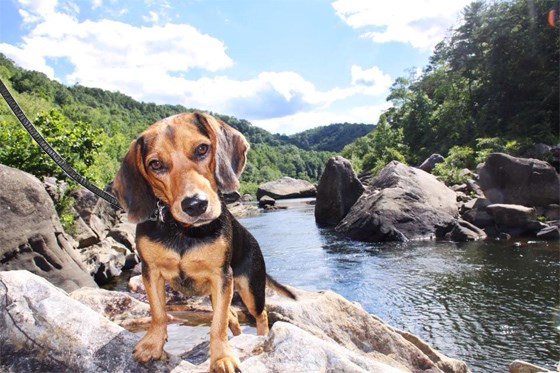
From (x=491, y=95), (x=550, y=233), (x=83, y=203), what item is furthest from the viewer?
(x=491, y=95)

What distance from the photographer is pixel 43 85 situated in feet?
325

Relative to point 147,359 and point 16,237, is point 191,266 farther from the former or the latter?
point 16,237

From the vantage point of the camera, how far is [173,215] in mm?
2795

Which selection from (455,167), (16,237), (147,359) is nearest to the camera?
(147,359)

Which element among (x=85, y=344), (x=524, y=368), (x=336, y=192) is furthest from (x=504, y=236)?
(x=85, y=344)

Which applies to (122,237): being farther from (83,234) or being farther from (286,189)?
(286,189)

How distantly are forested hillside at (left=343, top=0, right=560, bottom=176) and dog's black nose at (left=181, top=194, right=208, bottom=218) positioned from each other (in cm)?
3595

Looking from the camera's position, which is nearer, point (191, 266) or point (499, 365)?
point (191, 266)

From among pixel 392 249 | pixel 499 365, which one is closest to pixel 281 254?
pixel 392 249

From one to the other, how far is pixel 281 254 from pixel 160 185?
18251 millimetres

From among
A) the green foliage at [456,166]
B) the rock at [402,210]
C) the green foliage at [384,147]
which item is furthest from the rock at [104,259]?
the green foliage at [384,147]

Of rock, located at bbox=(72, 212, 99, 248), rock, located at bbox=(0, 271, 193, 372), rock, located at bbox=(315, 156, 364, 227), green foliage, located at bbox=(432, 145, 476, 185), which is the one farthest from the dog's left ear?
green foliage, located at bbox=(432, 145, 476, 185)

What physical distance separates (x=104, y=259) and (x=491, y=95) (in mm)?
48265

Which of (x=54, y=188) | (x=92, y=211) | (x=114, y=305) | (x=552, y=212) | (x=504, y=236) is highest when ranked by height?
(x=54, y=188)
